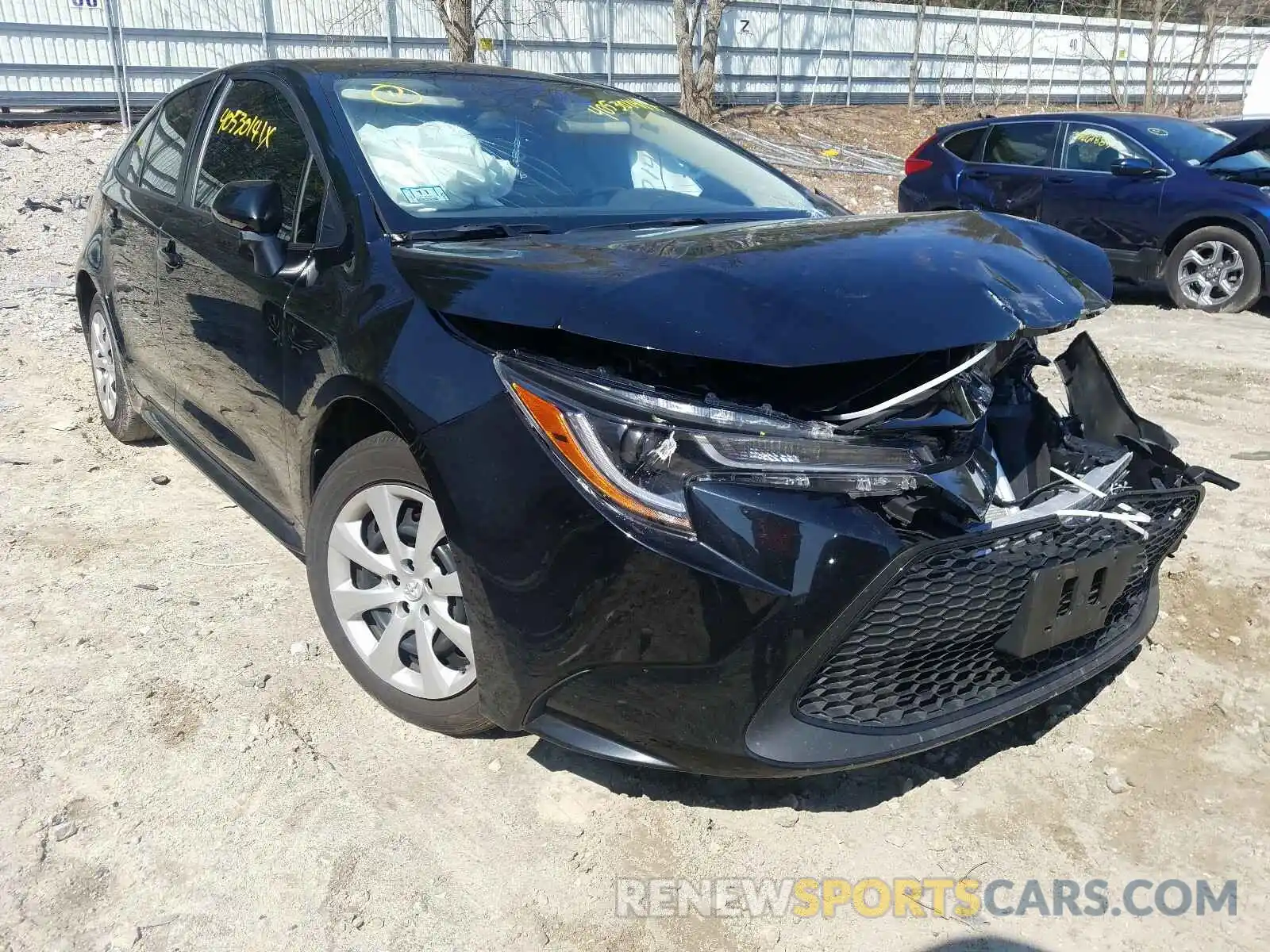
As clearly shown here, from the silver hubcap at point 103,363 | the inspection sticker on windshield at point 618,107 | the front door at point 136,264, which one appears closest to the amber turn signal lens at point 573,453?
the inspection sticker on windshield at point 618,107

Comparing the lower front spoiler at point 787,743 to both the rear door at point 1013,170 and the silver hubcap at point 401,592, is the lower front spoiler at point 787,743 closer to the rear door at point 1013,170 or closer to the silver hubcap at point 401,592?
the silver hubcap at point 401,592

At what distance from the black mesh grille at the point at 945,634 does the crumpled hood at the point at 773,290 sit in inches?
17.2

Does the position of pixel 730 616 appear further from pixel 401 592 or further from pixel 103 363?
pixel 103 363

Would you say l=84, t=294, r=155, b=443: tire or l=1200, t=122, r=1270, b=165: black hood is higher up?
l=1200, t=122, r=1270, b=165: black hood

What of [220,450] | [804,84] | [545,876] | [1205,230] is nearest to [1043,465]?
[545,876]

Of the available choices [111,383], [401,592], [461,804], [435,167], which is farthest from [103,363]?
[461,804]

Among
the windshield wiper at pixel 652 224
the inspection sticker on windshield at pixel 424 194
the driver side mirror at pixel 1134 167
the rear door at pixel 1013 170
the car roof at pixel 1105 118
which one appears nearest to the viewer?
the inspection sticker on windshield at pixel 424 194

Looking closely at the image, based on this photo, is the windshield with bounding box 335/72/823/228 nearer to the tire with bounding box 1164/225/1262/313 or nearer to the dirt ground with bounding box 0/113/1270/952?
the dirt ground with bounding box 0/113/1270/952

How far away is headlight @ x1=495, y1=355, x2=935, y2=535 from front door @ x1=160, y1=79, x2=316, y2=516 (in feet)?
3.78

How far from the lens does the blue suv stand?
7.56 meters

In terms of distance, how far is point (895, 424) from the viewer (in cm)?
207

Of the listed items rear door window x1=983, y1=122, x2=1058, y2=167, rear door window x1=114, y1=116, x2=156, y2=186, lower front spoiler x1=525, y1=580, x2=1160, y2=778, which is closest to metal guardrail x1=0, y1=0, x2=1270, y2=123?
rear door window x1=983, y1=122, x2=1058, y2=167

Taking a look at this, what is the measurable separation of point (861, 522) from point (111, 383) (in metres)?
4.00

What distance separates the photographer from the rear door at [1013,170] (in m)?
8.62
